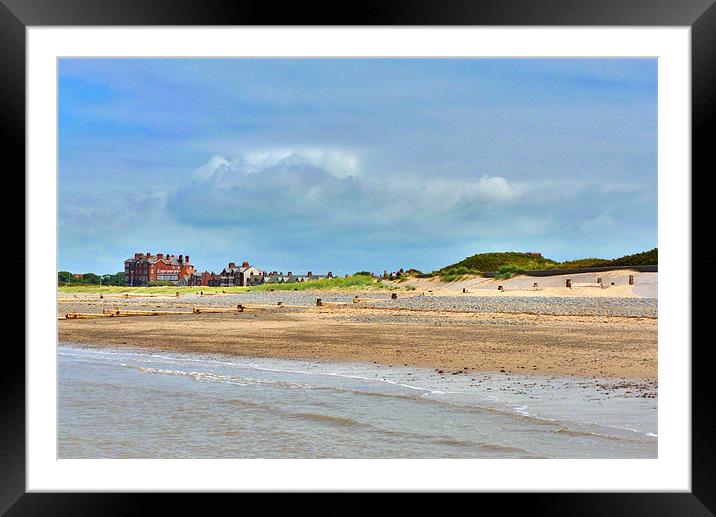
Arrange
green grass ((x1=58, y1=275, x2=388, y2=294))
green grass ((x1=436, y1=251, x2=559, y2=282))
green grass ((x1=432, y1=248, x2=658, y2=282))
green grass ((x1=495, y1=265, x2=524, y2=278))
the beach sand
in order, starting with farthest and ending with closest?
green grass ((x1=58, y1=275, x2=388, y2=294)), green grass ((x1=436, y1=251, x2=559, y2=282)), green grass ((x1=432, y1=248, x2=658, y2=282)), green grass ((x1=495, y1=265, x2=524, y2=278)), the beach sand

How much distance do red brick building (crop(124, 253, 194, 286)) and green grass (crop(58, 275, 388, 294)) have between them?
55cm

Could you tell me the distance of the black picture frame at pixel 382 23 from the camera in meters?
2.01

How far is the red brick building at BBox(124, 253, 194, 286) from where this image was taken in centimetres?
2172

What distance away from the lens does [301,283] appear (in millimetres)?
20203

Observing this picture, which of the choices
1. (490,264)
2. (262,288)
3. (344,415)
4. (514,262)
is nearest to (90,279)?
(262,288)

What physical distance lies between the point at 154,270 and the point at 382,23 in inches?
842

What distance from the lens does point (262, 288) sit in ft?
67.4

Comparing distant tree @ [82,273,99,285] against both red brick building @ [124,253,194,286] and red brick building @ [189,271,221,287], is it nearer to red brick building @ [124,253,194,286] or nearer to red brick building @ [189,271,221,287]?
red brick building @ [124,253,194,286]

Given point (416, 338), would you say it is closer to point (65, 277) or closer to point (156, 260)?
point (65, 277)

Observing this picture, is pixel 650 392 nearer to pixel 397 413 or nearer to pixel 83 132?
pixel 397 413

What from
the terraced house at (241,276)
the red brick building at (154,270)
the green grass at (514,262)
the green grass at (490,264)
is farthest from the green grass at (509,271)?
the red brick building at (154,270)

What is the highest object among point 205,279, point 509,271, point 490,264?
point 490,264

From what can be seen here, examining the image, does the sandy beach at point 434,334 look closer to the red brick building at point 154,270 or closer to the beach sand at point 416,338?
the beach sand at point 416,338

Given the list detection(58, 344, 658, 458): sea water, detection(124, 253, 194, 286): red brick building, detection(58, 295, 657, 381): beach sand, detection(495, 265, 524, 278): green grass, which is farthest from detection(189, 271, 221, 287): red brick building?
detection(58, 344, 658, 458): sea water
